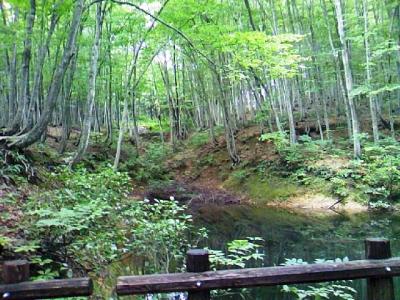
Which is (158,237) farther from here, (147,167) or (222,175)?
(147,167)

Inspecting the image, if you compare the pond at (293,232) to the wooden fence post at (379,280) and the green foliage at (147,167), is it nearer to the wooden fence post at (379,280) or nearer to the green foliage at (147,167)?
the wooden fence post at (379,280)

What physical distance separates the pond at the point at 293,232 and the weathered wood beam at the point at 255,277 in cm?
348

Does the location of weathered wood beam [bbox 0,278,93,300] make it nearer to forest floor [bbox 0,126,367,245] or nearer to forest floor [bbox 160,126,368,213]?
forest floor [bbox 0,126,367,245]

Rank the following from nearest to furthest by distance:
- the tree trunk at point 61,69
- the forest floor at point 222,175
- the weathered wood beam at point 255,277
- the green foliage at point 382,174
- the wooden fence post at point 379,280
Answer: the weathered wood beam at point 255,277 → the wooden fence post at point 379,280 → the tree trunk at point 61,69 → the green foliage at point 382,174 → the forest floor at point 222,175

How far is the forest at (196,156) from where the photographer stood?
5648mm

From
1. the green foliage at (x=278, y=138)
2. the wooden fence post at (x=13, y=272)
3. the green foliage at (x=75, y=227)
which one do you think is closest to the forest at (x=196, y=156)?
the green foliage at (x=75, y=227)

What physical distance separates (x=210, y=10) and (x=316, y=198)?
8874 millimetres

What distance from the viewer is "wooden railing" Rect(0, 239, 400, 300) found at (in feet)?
8.51

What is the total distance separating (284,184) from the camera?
18.5m

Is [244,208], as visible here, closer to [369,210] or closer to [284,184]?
[284,184]

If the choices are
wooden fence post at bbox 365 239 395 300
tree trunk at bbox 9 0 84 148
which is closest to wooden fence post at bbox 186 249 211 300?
wooden fence post at bbox 365 239 395 300

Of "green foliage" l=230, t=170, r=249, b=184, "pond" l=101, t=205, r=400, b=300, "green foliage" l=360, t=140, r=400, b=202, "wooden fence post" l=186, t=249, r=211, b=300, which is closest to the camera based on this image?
"wooden fence post" l=186, t=249, r=211, b=300

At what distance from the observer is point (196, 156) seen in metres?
25.2

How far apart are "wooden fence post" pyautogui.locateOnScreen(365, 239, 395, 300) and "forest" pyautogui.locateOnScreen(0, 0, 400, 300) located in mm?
843
